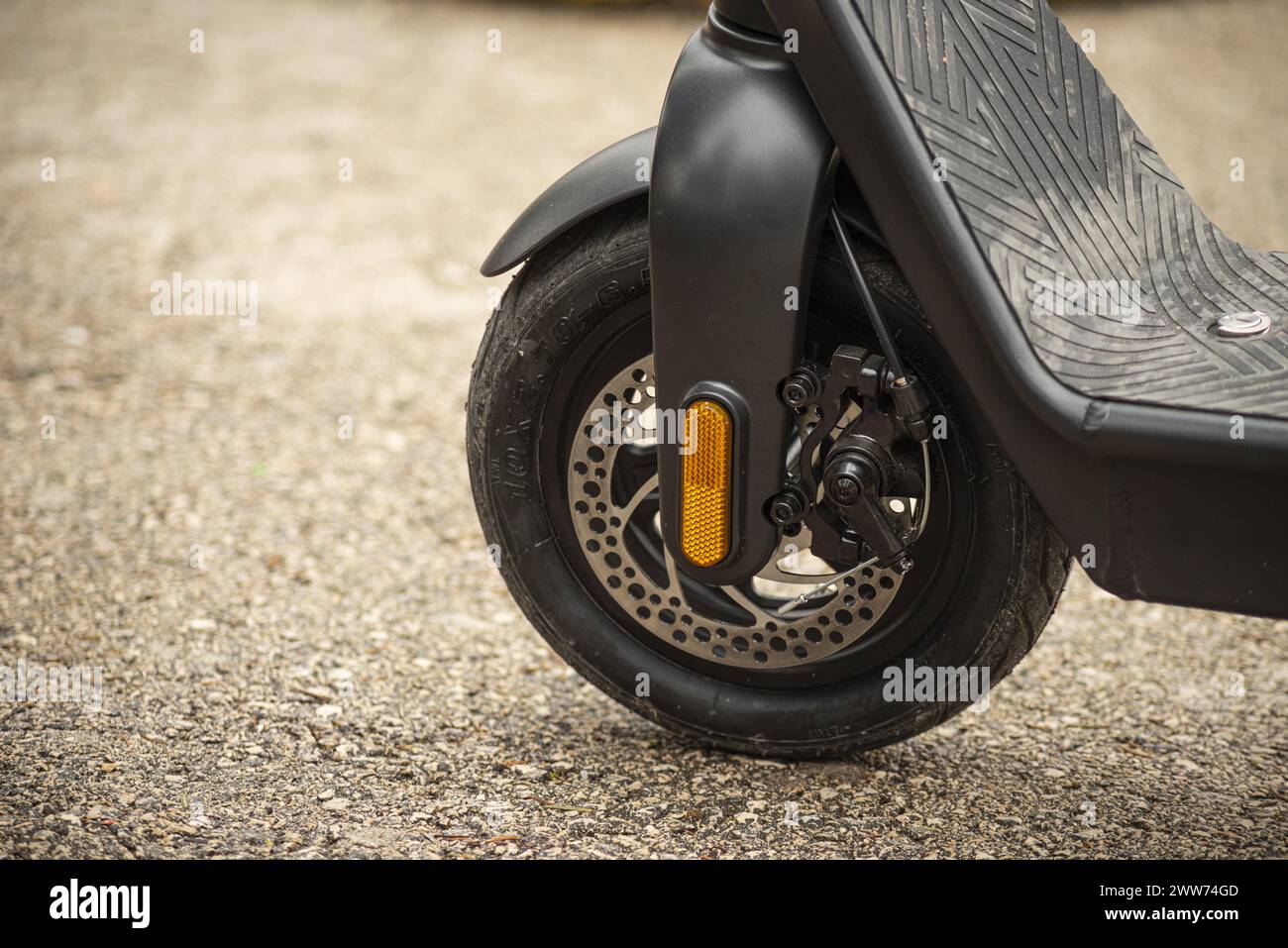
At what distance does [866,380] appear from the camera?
94.2 inches

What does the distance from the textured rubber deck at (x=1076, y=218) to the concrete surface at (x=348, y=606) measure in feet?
3.00

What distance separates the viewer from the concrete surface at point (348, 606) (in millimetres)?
2641

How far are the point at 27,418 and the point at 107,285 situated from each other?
111 centimetres

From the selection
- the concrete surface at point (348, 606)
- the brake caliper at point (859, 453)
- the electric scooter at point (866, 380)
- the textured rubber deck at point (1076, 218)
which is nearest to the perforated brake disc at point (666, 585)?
the electric scooter at point (866, 380)

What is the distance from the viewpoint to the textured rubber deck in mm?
2230

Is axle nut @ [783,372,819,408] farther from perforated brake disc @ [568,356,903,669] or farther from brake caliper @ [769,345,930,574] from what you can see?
perforated brake disc @ [568,356,903,669]

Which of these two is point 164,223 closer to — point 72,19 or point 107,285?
point 107,285

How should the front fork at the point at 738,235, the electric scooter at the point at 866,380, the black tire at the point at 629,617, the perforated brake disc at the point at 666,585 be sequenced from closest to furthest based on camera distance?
the electric scooter at the point at 866,380 < the front fork at the point at 738,235 < the black tire at the point at 629,617 < the perforated brake disc at the point at 666,585

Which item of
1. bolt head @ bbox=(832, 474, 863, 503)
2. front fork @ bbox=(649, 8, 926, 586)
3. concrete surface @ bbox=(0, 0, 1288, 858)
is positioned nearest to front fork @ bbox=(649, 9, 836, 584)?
front fork @ bbox=(649, 8, 926, 586)

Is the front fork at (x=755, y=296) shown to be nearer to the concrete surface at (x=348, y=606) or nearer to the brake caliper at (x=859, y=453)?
the brake caliper at (x=859, y=453)

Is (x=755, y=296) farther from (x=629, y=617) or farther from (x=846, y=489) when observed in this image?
(x=629, y=617)

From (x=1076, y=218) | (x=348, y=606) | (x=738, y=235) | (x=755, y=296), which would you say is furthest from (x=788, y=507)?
(x=348, y=606)

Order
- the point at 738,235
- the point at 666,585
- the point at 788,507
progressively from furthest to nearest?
the point at 666,585, the point at 788,507, the point at 738,235

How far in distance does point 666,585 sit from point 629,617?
10 cm
